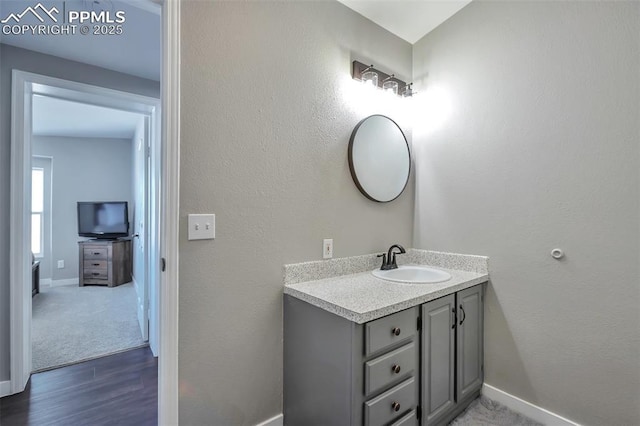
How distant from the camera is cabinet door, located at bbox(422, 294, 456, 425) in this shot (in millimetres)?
1461

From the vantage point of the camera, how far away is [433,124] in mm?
2207

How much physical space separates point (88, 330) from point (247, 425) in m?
2.40

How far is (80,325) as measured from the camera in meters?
3.06

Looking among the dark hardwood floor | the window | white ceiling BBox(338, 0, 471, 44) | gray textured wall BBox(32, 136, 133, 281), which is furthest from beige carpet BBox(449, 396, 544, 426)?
the window

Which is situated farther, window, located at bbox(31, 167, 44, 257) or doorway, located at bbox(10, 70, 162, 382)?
window, located at bbox(31, 167, 44, 257)

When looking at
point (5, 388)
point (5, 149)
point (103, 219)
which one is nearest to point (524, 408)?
point (5, 388)

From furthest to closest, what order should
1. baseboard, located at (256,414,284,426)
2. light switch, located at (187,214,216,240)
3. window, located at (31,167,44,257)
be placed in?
window, located at (31,167,44,257)
baseboard, located at (256,414,284,426)
light switch, located at (187,214,216,240)

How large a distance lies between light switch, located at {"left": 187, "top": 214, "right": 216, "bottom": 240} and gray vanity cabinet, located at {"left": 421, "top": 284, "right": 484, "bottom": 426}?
1.08 m

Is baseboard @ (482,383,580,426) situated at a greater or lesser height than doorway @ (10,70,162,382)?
lesser

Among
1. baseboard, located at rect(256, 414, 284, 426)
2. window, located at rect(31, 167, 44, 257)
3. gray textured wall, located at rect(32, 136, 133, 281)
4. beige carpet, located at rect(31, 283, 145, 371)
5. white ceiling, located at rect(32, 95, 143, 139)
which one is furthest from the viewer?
gray textured wall, located at rect(32, 136, 133, 281)

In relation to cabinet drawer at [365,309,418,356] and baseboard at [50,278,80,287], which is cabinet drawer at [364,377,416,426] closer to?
cabinet drawer at [365,309,418,356]

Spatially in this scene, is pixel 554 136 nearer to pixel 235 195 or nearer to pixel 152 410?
pixel 235 195

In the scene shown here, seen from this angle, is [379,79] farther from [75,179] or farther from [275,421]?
[75,179]

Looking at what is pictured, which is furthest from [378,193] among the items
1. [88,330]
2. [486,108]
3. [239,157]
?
[88,330]
